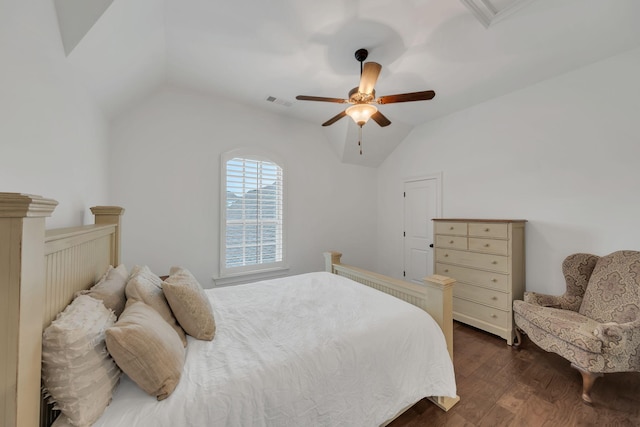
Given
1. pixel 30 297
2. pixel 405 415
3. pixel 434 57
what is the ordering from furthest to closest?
1. pixel 434 57
2. pixel 405 415
3. pixel 30 297

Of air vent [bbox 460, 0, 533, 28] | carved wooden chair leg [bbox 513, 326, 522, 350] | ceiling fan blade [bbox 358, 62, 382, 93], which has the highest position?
air vent [bbox 460, 0, 533, 28]

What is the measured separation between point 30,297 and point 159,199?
2424 mm

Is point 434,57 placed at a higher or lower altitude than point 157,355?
higher

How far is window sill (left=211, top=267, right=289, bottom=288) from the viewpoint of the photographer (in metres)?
3.12

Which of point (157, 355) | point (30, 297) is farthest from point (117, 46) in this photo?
point (157, 355)

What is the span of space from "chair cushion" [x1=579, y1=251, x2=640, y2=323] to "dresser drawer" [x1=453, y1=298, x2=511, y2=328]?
24.9 inches

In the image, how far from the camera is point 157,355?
967mm

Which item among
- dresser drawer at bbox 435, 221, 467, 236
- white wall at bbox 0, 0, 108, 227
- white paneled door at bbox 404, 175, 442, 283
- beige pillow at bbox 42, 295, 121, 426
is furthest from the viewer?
white paneled door at bbox 404, 175, 442, 283

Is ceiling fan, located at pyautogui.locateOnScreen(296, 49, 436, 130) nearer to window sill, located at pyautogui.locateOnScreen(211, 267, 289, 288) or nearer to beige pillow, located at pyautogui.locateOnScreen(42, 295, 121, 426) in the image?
beige pillow, located at pyautogui.locateOnScreen(42, 295, 121, 426)

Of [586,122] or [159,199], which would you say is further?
[159,199]

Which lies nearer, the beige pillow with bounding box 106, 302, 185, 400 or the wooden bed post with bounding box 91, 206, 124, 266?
the beige pillow with bounding box 106, 302, 185, 400

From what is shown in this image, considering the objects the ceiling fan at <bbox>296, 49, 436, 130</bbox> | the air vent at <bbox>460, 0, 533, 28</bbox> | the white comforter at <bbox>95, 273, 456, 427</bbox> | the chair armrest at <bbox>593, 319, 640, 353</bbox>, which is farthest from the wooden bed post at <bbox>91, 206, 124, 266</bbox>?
the chair armrest at <bbox>593, 319, 640, 353</bbox>

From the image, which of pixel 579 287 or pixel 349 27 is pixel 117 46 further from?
pixel 579 287

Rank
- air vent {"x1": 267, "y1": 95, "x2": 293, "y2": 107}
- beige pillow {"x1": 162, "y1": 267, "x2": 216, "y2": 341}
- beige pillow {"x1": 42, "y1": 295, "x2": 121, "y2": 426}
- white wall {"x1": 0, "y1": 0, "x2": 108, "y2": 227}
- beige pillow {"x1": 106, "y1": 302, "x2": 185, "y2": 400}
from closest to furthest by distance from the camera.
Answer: beige pillow {"x1": 42, "y1": 295, "x2": 121, "y2": 426} → beige pillow {"x1": 106, "y1": 302, "x2": 185, "y2": 400} → white wall {"x1": 0, "y1": 0, "x2": 108, "y2": 227} → beige pillow {"x1": 162, "y1": 267, "x2": 216, "y2": 341} → air vent {"x1": 267, "y1": 95, "x2": 293, "y2": 107}
